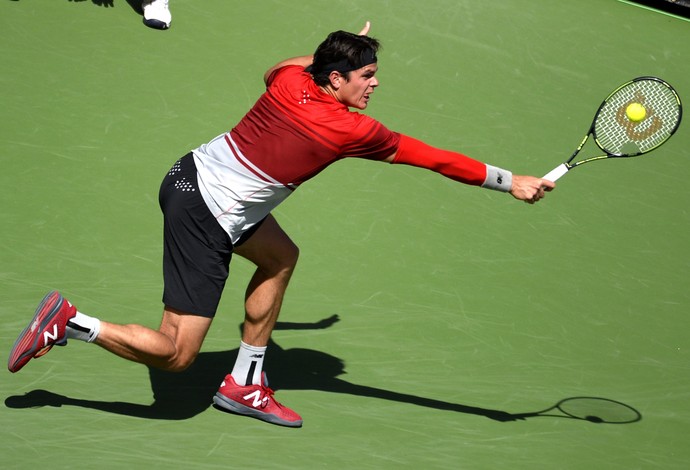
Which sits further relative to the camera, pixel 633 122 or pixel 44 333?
pixel 633 122

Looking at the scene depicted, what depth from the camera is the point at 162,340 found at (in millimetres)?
4891

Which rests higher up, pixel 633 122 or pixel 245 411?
pixel 633 122

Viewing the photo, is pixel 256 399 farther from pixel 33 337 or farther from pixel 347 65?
pixel 347 65

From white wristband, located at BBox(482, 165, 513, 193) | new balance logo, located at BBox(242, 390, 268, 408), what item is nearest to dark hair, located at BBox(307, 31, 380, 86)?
white wristband, located at BBox(482, 165, 513, 193)

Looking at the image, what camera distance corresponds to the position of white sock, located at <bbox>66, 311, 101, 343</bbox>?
4777 mm

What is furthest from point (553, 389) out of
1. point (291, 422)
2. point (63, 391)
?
point (63, 391)

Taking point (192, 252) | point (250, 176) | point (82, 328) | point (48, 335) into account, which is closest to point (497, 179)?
point (250, 176)

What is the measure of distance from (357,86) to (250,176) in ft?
2.10

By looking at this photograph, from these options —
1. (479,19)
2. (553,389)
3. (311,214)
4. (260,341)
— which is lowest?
(260,341)

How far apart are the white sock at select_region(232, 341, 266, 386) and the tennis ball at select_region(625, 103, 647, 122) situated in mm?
2616

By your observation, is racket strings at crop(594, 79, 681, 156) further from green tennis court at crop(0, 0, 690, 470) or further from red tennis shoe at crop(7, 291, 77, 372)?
red tennis shoe at crop(7, 291, 77, 372)

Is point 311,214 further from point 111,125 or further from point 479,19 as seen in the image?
point 479,19

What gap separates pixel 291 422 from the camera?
5.21m

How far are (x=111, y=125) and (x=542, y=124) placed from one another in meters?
3.47
